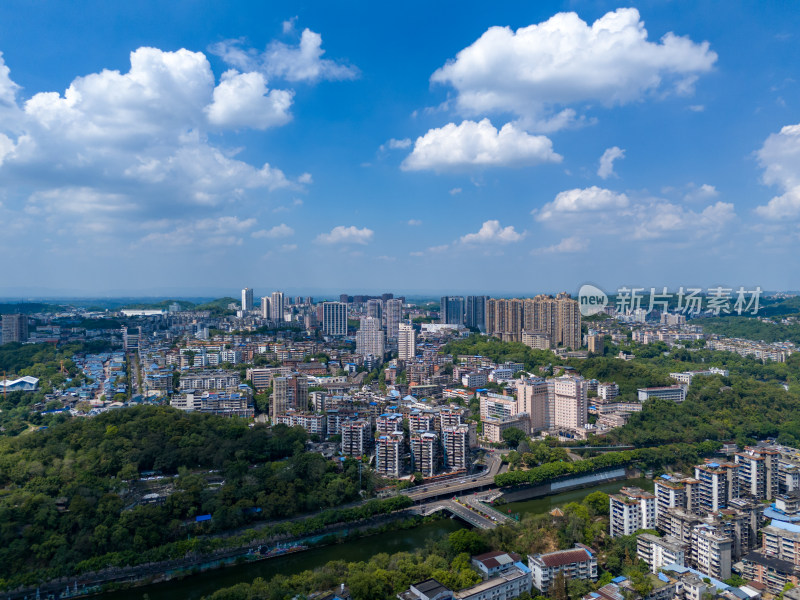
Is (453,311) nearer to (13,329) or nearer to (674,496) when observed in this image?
(13,329)

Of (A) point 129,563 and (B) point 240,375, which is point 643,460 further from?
(B) point 240,375

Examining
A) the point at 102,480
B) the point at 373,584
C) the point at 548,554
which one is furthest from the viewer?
the point at 102,480

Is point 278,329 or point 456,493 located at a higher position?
point 278,329

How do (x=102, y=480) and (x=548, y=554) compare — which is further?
(x=102, y=480)

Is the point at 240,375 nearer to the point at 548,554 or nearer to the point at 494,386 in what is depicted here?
the point at 494,386

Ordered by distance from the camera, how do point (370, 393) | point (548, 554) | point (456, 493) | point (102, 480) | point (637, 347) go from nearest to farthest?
point (548, 554)
point (102, 480)
point (456, 493)
point (370, 393)
point (637, 347)

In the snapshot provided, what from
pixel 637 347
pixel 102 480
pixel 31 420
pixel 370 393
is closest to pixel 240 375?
pixel 370 393

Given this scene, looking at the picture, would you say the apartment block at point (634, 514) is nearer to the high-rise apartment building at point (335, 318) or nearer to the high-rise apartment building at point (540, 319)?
the high-rise apartment building at point (540, 319)
